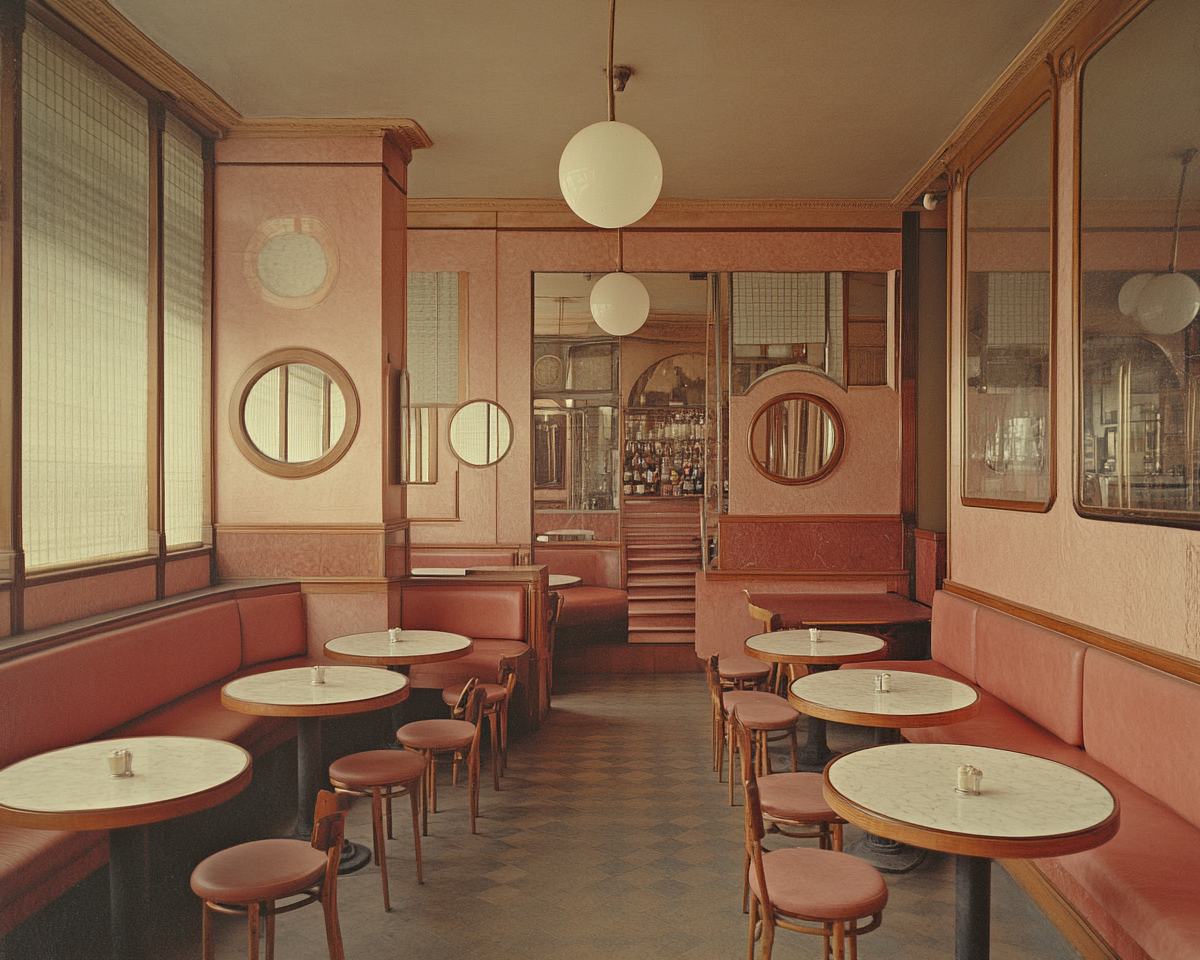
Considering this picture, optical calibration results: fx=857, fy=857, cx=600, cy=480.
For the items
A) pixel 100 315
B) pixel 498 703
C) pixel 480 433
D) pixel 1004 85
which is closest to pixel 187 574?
pixel 100 315

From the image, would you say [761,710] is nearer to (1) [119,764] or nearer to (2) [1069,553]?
(2) [1069,553]

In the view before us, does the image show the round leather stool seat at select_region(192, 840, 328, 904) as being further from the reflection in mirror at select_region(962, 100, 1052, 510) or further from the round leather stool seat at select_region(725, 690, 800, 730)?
the reflection in mirror at select_region(962, 100, 1052, 510)

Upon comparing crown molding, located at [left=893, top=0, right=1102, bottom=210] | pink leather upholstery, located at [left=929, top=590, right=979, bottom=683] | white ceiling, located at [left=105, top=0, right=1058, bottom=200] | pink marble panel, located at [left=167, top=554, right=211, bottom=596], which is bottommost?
pink leather upholstery, located at [left=929, top=590, right=979, bottom=683]

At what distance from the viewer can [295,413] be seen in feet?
A: 17.1

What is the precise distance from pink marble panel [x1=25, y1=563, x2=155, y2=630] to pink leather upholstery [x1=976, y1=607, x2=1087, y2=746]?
14.1 ft

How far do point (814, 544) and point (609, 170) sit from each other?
443 centimetres

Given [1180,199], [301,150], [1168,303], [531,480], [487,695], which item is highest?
[301,150]

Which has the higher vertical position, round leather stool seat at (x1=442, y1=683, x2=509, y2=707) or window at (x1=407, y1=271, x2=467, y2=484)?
window at (x1=407, y1=271, x2=467, y2=484)

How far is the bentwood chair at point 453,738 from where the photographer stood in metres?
3.76

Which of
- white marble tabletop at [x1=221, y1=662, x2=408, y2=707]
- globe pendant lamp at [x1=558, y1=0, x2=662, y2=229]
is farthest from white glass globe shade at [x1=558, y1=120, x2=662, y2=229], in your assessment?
white marble tabletop at [x1=221, y1=662, x2=408, y2=707]

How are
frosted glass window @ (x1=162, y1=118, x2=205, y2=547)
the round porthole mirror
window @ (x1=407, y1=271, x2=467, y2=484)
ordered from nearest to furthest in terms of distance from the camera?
frosted glass window @ (x1=162, y1=118, x2=205, y2=547), the round porthole mirror, window @ (x1=407, y1=271, x2=467, y2=484)

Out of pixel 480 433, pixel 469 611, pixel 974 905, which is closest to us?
pixel 974 905

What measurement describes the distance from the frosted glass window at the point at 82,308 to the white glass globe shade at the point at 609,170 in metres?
2.33

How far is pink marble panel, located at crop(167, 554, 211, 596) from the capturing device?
4715mm
